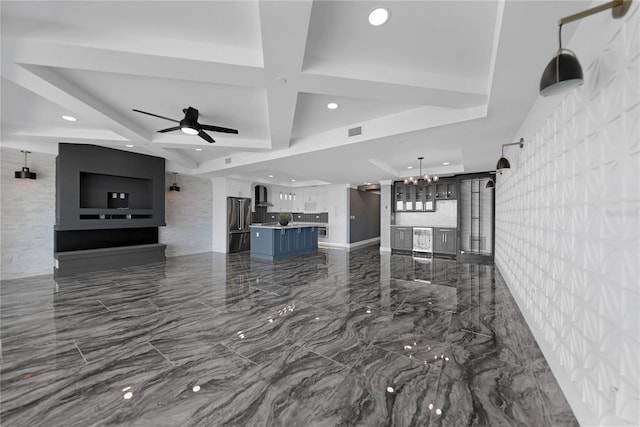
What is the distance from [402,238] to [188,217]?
7.24m

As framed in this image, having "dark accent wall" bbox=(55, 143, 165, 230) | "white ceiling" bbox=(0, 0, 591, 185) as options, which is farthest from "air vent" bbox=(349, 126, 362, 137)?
"dark accent wall" bbox=(55, 143, 165, 230)

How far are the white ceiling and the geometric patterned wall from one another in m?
0.54

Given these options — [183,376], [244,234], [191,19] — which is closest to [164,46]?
[191,19]

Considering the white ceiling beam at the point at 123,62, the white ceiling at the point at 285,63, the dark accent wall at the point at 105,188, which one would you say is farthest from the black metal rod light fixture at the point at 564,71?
the dark accent wall at the point at 105,188

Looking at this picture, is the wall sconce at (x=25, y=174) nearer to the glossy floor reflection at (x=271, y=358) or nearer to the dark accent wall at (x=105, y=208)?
the dark accent wall at (x=105, y=208)

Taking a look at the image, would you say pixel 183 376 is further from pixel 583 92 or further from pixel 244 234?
pixel 244 234

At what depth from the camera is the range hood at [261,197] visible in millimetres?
9758

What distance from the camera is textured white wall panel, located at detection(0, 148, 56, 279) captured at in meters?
4.82

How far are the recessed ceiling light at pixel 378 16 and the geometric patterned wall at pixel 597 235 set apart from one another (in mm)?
1298

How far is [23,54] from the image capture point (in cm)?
217

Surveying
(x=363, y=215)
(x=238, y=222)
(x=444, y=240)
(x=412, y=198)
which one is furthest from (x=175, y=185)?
(x=444, y=240)

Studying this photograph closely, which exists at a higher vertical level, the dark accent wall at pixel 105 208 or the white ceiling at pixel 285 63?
the white ceiling at pixel 285 63

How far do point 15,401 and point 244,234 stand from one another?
7.16 m

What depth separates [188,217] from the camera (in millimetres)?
7949
